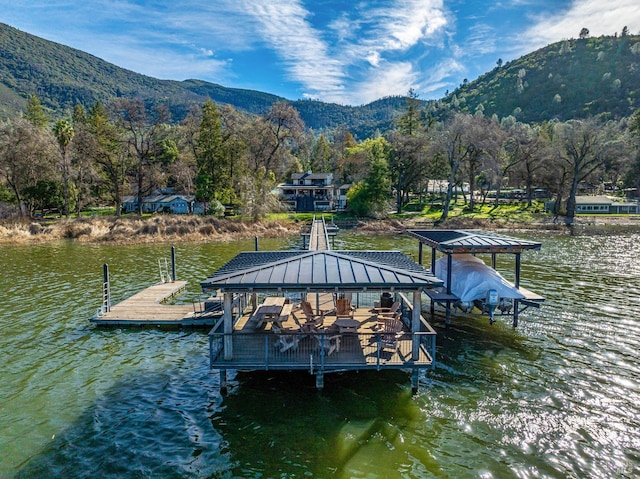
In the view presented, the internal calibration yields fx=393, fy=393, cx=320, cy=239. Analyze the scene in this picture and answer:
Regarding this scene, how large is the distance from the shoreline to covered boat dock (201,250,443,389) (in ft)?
111

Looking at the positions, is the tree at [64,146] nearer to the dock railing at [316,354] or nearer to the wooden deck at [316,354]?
the wooden deck at [316,354]

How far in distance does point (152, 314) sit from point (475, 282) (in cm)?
1506

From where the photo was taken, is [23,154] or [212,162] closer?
[23,154]

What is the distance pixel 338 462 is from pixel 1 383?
1183 centimetres

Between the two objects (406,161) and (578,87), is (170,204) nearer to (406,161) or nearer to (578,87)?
(406,161)

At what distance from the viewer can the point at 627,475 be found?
29.2 ft

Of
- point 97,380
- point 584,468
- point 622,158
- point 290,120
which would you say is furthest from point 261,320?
point 622,158

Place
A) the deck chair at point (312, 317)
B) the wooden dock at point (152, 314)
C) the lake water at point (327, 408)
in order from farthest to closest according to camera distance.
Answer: the wooden dock at point (152, 314)
the deck chair at point (312, 317)
the lake water at point (327, 408)

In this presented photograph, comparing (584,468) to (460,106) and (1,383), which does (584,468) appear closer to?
(1,383)

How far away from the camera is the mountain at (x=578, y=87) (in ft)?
472

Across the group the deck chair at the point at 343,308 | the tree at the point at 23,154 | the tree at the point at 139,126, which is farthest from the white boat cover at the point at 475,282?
the tree at the point at 23,154

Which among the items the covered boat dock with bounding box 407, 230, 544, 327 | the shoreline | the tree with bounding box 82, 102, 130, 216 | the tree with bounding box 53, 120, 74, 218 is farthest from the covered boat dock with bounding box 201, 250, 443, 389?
the tree with bounding box 53, 120, 74, 218

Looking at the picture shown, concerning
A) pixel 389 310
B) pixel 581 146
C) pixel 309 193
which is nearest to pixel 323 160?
pixel 309 193

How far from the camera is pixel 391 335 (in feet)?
41.2
